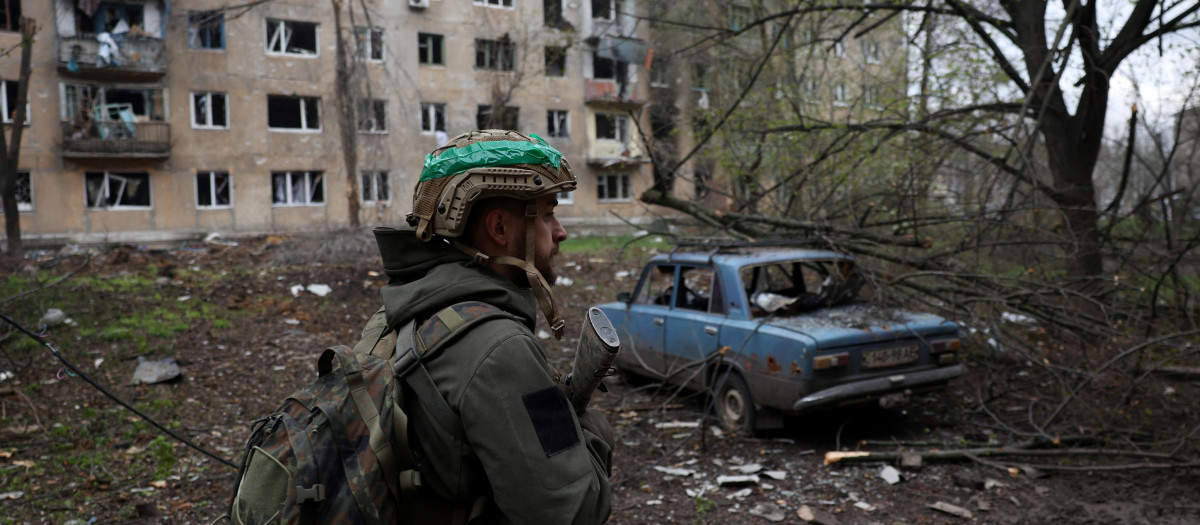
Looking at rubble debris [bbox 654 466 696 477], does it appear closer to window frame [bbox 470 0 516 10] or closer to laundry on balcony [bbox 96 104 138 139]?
laundry on balcony [bbox 96 104 138 139]

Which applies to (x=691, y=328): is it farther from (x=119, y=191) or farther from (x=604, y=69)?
(x=604, y=69)

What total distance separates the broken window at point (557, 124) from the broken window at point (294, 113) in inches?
339

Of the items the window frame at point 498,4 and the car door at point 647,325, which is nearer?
the car door at point 647,325

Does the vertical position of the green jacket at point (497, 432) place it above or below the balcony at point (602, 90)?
below

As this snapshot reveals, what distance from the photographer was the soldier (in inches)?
61.3

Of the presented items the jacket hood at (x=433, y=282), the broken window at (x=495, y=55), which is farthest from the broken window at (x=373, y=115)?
the jacket hood at (x=433, y=282)

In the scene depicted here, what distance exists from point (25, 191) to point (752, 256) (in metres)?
23.4

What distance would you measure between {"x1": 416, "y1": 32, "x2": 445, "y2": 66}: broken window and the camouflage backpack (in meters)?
26.4

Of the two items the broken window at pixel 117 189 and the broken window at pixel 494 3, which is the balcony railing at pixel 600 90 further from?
the broken window at pixel 117 189

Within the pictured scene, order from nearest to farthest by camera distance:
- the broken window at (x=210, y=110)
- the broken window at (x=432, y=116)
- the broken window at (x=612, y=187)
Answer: the broken window at (x=210, y=110) → the broken window at (x=432, y=116) → the broken window at (x=612, y=187)

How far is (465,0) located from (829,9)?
69.7ft

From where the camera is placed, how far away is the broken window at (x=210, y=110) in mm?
23375

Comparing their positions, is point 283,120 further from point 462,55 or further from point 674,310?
point 674,310

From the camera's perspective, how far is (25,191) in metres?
21.3
